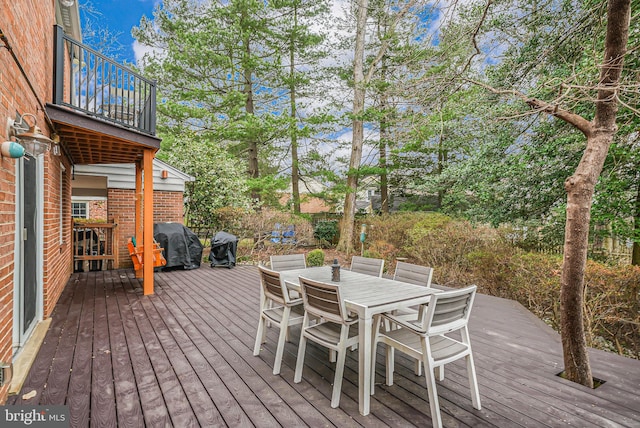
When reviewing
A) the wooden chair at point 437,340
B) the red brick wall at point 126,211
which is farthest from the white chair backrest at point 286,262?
the red brick wall at point 126,211

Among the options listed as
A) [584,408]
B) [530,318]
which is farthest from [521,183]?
[584,408]

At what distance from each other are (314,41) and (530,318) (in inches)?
446

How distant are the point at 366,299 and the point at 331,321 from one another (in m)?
0.33

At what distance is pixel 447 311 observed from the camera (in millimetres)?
2305

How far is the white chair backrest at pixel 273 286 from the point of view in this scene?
2939 mm

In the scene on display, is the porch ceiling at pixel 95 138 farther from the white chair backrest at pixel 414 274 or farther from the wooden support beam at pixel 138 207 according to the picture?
the white chair backrest at pixel 414 274

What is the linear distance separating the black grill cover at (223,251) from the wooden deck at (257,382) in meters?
3.61

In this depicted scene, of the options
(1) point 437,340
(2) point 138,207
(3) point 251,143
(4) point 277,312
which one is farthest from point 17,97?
(3) point 251,143

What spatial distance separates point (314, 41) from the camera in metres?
12.1

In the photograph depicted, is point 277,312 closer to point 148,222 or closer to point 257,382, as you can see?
point 257,382

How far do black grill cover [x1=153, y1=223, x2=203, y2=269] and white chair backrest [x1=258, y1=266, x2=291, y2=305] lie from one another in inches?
193

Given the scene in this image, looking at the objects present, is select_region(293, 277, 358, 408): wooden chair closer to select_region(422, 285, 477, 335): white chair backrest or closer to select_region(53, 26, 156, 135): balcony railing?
select_region(422, 285, 477, 335): white chair backrest

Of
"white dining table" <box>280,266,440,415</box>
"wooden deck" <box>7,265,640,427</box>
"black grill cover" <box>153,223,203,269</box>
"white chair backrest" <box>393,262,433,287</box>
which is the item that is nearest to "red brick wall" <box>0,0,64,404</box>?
"wooden deck" <box>7,265,640,427</box>

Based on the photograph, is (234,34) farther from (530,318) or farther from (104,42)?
(530,318)
